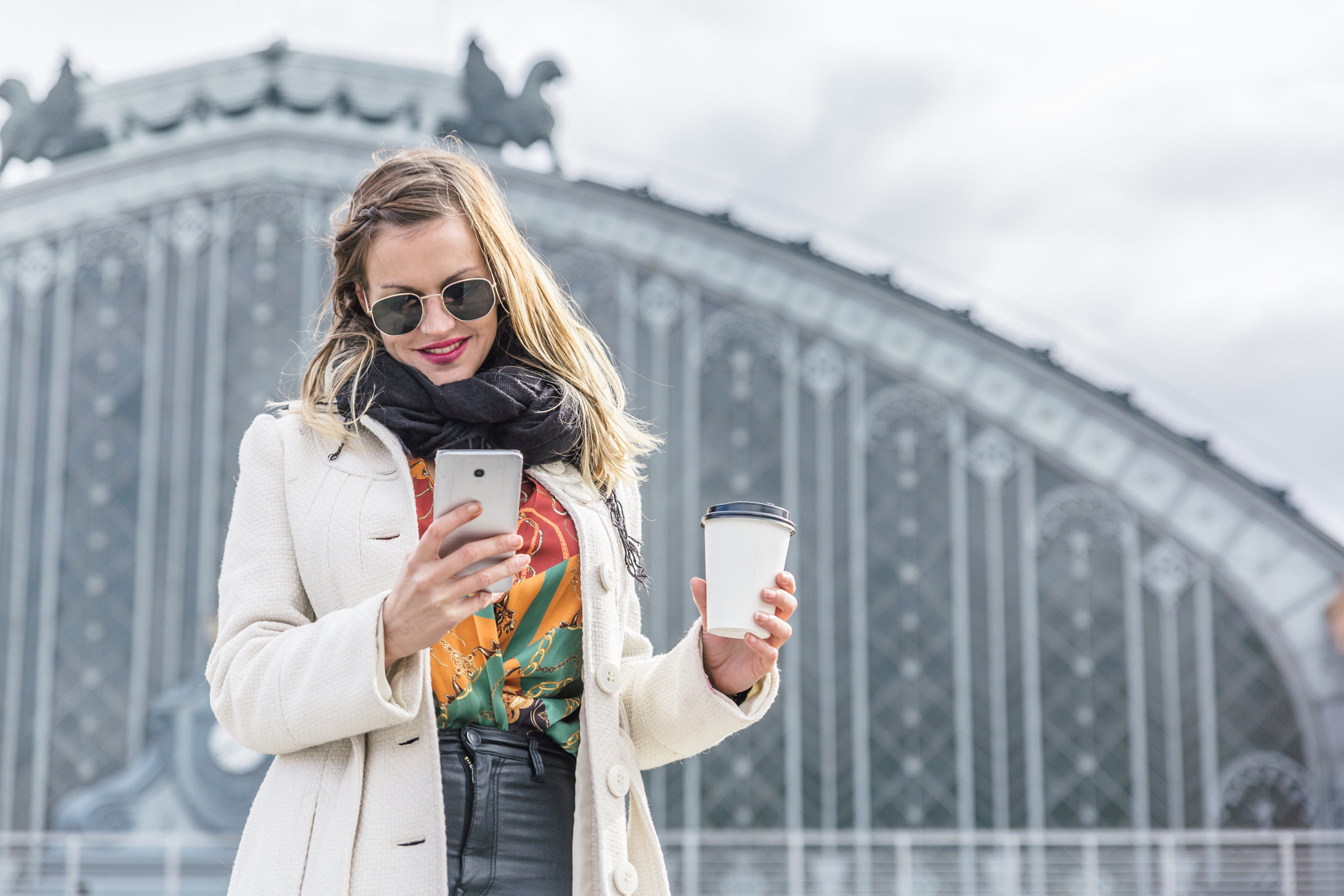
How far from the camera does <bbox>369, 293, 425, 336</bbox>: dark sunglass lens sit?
6.29 ft

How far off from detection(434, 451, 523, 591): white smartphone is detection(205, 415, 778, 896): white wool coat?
16cm

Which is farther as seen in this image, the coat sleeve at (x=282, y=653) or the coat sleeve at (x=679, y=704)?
the coat sleeve at (x=679, y=704)

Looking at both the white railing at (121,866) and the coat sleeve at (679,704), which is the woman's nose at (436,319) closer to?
the coat sleeve at (679,704)

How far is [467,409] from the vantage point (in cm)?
187

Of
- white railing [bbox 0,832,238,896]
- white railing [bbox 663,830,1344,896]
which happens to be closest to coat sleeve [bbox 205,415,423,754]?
white railing [bbox 663,830,1344,896]

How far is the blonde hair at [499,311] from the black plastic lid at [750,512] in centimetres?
27

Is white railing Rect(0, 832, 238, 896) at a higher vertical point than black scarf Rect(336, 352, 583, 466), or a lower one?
lower

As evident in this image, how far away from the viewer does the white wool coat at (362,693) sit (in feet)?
5.51

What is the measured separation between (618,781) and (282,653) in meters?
0.48

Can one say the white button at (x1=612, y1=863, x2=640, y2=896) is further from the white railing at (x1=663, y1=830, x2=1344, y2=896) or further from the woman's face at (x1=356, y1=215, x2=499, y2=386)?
the white railing at (x1=663, y1=830, x2=1344, y2=896)

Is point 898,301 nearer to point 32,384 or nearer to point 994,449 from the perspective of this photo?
point 994,449

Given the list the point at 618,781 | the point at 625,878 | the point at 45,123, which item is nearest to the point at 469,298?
the point at 618,781

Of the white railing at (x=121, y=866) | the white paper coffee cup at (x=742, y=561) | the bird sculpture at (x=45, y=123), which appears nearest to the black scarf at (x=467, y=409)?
the white paper coffee cup at (x=742, y=561)

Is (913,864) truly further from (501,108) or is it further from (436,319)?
(436,319)
